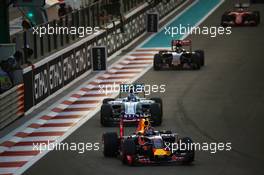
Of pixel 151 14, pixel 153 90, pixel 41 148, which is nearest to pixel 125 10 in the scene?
pixel 151 14

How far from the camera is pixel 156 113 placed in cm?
2773

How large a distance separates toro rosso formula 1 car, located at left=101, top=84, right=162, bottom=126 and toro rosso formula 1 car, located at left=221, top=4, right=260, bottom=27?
25.1 m

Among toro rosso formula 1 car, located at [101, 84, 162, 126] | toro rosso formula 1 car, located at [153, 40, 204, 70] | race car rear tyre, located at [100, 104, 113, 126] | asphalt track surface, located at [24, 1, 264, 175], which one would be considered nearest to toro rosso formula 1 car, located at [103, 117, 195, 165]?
asphalt track surface, located at [24, 1, 264, 175]

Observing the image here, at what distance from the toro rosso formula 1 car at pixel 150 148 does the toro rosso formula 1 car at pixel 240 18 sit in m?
30.0

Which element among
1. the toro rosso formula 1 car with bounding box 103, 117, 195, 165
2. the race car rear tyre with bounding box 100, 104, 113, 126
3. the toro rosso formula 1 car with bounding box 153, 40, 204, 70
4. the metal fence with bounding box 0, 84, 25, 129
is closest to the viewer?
the toro rosso formula 1 car with bounding box 103, 117, 195, 165

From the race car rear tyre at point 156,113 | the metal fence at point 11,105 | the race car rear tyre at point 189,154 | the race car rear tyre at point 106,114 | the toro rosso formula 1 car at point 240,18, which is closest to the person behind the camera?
the race car rear tyre at point 189,154

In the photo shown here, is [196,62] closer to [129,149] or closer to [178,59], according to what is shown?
[178,59]

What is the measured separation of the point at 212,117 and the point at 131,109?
245 centimetres

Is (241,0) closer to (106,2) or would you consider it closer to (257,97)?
(106,2)

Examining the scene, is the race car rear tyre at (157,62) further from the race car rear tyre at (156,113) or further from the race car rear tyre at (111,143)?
the race car rear tyre at (111,143)

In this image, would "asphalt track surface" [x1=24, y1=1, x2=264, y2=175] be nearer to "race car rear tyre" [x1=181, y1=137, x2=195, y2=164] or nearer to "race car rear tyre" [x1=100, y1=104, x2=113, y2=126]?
"race car rear tyre" [x1=181, y1=137, x2=195, y2=164]

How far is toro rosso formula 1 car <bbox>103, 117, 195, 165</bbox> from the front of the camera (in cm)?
Answer: 2295

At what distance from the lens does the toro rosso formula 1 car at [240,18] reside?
53.2m

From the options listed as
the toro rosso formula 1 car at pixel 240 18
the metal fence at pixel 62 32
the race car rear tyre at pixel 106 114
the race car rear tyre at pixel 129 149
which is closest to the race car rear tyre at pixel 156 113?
the race car rear tyre at pixel 106 114
